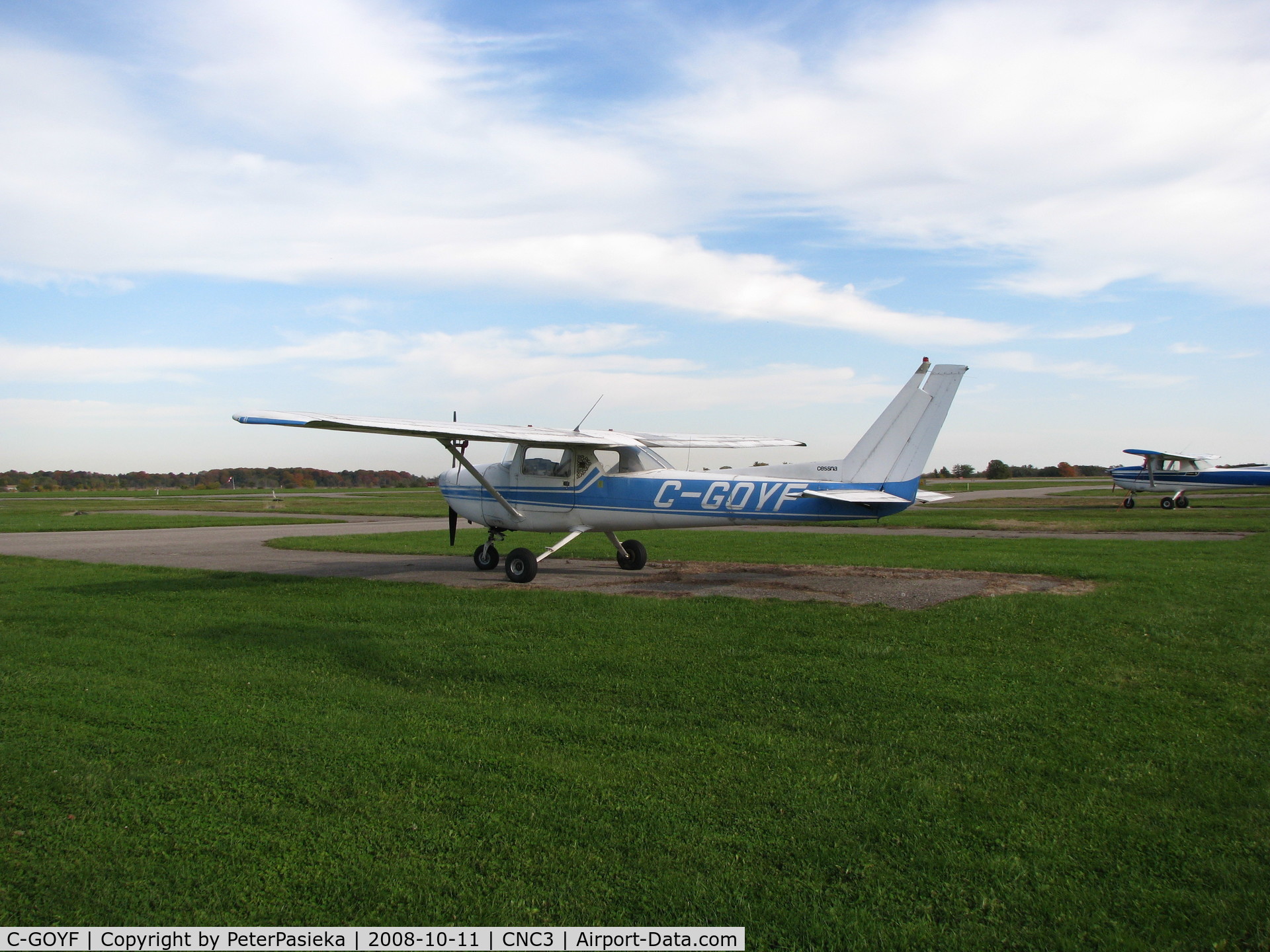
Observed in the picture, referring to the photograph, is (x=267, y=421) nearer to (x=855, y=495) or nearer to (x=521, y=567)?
(x=521, y=567)

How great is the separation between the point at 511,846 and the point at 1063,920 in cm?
259

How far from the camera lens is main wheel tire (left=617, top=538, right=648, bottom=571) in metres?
15.1

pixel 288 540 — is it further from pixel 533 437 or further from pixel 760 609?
pixel 760 609

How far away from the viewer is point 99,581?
13539 millimetres

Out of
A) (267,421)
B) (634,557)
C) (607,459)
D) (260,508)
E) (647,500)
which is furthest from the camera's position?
(260,508)

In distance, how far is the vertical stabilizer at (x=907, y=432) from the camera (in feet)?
41.4

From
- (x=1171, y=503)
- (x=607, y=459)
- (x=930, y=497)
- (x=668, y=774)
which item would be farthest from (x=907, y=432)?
(x=1171, y=503)

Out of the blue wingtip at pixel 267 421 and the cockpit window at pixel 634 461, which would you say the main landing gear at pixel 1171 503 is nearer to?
the cockpit window at pixel 634 461

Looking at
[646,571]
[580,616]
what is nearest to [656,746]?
[580,616]

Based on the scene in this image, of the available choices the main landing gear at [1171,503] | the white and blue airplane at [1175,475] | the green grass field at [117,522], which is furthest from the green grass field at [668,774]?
the white and blue airplane at [1175,475]

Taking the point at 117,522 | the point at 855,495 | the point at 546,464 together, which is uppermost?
the point at 546,464
